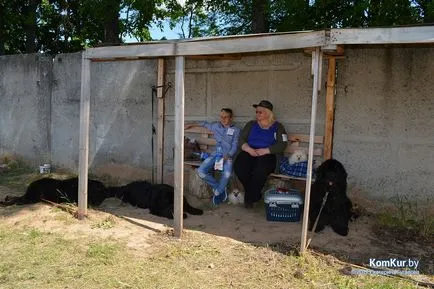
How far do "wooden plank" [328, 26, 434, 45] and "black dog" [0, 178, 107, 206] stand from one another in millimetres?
4290

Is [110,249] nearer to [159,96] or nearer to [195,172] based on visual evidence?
[195,172]

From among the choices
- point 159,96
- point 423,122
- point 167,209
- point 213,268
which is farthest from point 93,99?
point 423,122

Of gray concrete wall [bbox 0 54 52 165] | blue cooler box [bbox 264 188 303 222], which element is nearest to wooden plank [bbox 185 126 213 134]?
blue cooler box [bbox 264 188 303 222]

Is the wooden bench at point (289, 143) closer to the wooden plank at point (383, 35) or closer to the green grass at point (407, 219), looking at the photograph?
the green grass at point (407, 219)

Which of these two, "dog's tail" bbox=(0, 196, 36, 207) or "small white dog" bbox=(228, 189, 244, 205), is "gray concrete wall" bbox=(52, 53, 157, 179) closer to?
"small white dog" bbox=(228, 189, 244, 205)

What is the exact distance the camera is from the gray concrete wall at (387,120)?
583 cm

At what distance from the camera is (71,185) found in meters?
7.12

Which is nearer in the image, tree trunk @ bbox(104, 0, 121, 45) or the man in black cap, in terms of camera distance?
the man in black cap

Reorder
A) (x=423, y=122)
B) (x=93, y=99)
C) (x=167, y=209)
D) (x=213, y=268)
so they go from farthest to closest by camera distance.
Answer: (x=93, y=99) < (x=167, y=209) < (x=423, y=122) < (x=213, y=268)

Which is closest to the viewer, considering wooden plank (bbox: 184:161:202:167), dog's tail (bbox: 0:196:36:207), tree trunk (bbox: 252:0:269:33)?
dog's tail (bbox: 0:196:36:207)

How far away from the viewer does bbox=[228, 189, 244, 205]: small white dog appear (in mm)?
6887

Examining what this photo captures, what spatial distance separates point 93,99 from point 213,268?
205 inches

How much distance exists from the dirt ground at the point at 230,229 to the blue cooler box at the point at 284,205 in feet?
0.34

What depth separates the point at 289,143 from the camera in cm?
679
